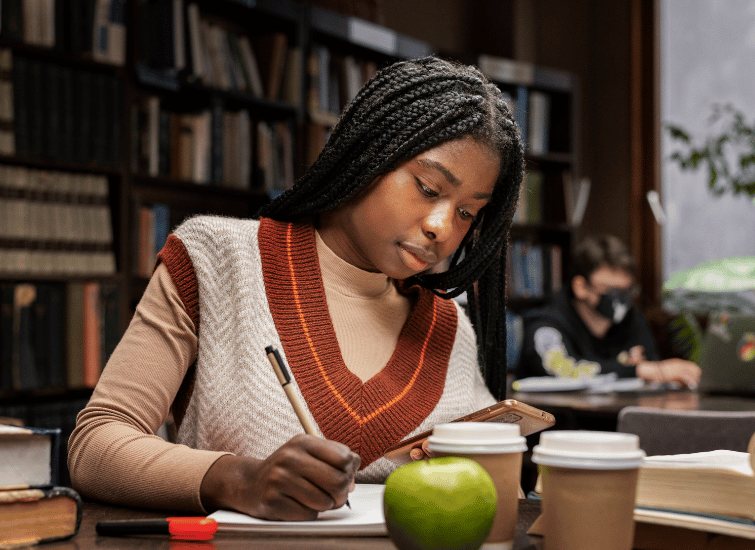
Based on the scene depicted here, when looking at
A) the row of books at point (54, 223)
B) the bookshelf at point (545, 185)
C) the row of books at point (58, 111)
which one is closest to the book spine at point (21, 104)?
the row of books at point (58, 111)

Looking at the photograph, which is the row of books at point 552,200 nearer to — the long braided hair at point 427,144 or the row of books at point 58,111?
the row of books at point 58,111

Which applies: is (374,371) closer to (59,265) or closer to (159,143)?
(59,265)

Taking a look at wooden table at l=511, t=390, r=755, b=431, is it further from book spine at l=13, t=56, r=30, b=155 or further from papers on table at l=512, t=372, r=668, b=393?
book spine at l=13, t=56, r=30, b=155

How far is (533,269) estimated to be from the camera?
15.5ft

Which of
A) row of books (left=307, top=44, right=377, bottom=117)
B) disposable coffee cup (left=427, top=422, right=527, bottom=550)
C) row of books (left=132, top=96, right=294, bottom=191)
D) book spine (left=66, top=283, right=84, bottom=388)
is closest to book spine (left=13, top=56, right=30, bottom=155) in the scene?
row of books (left=132, top=96, right=294, bottom=191)

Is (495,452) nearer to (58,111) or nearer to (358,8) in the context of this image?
(58,111)

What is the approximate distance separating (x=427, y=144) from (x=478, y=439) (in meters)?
0.53

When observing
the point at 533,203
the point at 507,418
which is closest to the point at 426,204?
the point at 507,418

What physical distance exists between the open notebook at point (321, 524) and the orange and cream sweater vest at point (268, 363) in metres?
0.26

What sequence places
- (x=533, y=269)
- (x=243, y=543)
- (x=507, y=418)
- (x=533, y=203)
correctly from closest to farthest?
1. (x=243, y=543)
2. (x=507, y=418)
3. (x=533, y=269)
4. (x=533, y=203)

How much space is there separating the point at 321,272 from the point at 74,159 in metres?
1.93

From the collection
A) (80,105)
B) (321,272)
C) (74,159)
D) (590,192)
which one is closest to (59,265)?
(74,159)

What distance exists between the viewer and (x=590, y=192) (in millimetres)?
5273

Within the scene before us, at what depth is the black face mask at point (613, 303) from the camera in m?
3.64
